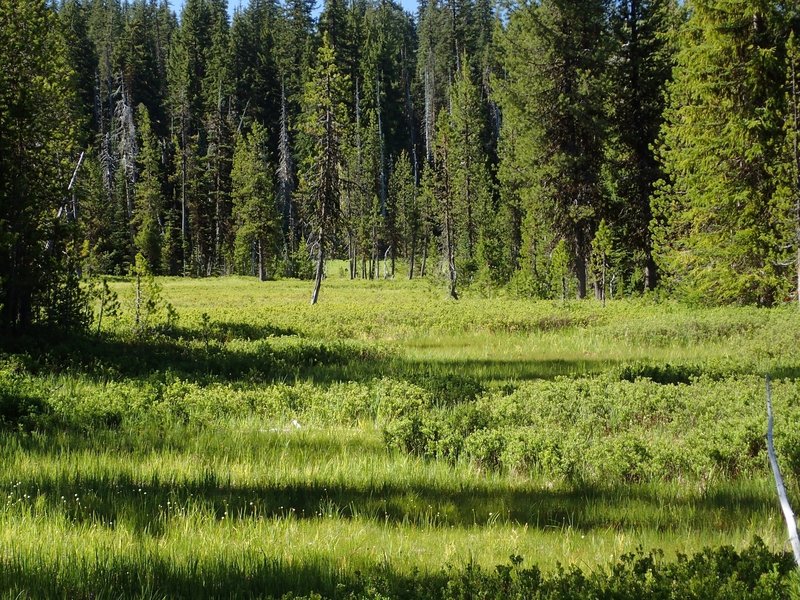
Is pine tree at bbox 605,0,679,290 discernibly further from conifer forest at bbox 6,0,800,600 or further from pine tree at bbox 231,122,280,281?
pine tree at bbox 231,122,280,281

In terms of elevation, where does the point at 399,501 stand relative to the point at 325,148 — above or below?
below

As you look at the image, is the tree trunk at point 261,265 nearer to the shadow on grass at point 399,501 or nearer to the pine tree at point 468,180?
the pine tree at point 468,180

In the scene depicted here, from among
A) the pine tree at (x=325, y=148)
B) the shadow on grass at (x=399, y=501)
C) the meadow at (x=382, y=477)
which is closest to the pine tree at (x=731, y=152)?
the meadow at (x=382, y=477)

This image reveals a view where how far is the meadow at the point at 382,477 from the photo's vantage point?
3.37m

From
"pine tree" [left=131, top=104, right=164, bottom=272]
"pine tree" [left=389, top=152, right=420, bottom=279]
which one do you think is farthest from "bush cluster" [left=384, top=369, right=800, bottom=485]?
"pine tree" [left=389, top=152, right=420, bottom=279]

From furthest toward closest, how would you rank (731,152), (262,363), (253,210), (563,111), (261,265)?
1. (253,210)
2. (261,265)
3. (563,111)
4. (731,152)
5. (262,363)

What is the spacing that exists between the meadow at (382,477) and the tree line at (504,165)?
5.53 metres

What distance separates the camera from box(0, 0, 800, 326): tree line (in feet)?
44.6

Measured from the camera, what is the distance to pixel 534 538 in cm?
425

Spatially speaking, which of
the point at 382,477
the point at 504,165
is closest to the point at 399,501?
the point at 382,477

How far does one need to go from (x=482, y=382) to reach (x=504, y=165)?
4049cm

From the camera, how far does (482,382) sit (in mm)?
11109

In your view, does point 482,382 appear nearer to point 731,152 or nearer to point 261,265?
point 731,152

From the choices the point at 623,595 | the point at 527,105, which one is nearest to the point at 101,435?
the point at 623,595
